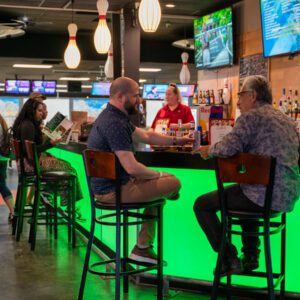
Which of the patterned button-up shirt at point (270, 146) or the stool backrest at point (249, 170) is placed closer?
the stool backrest at point (249, 170)

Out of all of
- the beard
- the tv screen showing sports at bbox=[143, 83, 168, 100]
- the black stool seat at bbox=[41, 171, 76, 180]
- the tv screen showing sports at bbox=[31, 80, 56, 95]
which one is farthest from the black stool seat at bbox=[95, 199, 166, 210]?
the tv screen showing sports at bbox=[31, 80, 56, 95]

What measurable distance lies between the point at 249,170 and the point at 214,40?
555cm

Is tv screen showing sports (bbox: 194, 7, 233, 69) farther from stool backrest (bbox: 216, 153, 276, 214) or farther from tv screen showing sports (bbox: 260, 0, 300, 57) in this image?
stool backrest (bbox: 216, 153, 276, 214)

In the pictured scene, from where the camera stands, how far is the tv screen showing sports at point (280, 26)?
625 cm

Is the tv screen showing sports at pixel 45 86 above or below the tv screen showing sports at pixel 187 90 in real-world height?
above

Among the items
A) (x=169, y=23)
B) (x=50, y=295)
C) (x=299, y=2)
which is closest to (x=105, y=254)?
(x=50, y=295)

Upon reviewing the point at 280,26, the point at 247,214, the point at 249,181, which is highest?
the point at 280,26

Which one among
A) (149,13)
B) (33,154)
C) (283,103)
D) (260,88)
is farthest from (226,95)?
(260,88)

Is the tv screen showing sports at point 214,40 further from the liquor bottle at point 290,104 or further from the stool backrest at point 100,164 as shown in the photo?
the stool backrest at point 100,164

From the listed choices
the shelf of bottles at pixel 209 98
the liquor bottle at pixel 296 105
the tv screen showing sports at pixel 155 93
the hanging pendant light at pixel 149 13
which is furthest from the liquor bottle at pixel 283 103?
the tv screen showing sports at pixel 155 93

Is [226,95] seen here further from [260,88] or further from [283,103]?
[260,88]

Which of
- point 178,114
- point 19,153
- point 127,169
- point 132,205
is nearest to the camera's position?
point 127,169

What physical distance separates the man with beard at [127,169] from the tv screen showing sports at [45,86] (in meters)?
13.6

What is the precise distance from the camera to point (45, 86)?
665 inches
